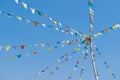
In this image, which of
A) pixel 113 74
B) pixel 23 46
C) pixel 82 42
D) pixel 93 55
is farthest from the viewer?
pixel 113 74

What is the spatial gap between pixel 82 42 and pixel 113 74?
4609 millimetres

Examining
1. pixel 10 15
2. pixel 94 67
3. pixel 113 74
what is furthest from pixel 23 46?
pixel 113 74

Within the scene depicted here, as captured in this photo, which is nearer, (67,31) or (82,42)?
(67,31)

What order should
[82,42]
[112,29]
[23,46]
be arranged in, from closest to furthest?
[23,46], [112,29], [82,42]

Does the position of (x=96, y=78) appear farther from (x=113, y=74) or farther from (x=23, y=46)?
(x=23, y=46)

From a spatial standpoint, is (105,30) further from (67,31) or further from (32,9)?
(32,9)

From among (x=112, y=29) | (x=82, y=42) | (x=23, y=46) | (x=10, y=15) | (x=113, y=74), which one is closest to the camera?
(x=10, y=15)

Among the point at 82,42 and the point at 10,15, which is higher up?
the point at 10,15

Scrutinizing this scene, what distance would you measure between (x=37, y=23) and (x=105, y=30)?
14.9 feet

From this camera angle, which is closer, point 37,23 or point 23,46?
point 37,23

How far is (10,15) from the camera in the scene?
Answer: 13.9 meters

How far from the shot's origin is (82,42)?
64.5 feet

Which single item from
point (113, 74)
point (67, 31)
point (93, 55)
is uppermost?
point (67, 31)

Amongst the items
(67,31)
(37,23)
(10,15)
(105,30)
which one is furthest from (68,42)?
(10,15)
